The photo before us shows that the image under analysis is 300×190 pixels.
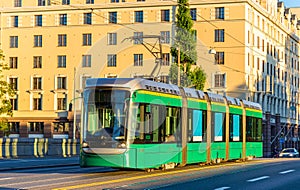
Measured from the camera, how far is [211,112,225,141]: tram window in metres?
30.8

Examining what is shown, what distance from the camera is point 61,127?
88000 mm

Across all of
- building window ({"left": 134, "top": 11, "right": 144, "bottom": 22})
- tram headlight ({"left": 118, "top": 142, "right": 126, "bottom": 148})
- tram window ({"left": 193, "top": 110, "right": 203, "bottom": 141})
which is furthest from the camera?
building window ({"left": 134, "top": 11, "right": 144, "bottom": 22})

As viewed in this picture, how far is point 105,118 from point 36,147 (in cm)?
2046

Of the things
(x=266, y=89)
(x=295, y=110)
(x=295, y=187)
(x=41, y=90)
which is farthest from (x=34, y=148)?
(x=295, y=110)

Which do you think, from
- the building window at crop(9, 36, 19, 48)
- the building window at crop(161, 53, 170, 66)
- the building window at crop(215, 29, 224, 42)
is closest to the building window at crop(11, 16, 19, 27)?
the building window at crop(9, 36, 19, 48)

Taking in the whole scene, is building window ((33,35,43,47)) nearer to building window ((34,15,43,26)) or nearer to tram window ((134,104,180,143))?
building window ((34,15,43,26))

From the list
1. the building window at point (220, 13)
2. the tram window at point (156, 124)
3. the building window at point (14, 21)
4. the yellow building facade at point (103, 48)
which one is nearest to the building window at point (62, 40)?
the yellow building facade at point (103, 48)

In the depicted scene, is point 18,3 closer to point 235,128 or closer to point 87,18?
point 87,18

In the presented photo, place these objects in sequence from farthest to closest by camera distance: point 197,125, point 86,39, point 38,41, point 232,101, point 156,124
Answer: point 38,41, point 86,39, point 232,101, point 197,125, point 156,124

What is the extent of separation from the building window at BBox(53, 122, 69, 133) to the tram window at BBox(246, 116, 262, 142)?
51.1 m

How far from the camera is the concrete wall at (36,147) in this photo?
3925 cm

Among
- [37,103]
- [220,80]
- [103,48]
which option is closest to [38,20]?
[103,48]

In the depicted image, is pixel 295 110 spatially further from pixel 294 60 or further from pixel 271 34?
pixel 271 34

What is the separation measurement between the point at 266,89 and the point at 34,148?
5674 cm
